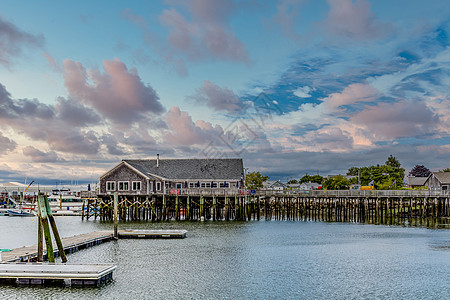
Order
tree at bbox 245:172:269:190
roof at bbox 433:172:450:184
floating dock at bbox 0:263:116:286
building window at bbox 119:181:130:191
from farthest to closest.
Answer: tree at bbox 245:172:269:190, roof at bbox 433:172:450:184, building window at bbox 119:181:130:191, floating dock at bbox 0:263:116:286

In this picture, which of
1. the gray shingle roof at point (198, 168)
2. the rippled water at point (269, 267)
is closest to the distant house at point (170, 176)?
the gray shingle roof at point (198, 168)

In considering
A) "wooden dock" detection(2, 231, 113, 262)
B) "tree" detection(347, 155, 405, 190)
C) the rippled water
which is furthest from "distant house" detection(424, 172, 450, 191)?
"wooden dock" detection(2, 231, 113, 262)

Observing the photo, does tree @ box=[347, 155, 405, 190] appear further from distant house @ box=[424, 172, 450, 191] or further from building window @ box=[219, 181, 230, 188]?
building window @ box=[219, 181, 230, 188]

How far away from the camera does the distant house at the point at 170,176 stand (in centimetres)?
6056

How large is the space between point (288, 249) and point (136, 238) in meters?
14.2

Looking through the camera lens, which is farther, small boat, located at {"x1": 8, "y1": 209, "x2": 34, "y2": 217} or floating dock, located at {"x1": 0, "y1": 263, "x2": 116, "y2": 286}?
small boat, located at {"x1": 8, "y1": 209, "x2": 34, "y2": 217}

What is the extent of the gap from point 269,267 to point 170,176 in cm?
4319

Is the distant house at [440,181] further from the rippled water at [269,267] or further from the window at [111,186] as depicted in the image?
the window at [111,186]

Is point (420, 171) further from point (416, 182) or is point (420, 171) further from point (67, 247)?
point (67, 247)

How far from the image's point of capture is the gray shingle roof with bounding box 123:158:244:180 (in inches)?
2633

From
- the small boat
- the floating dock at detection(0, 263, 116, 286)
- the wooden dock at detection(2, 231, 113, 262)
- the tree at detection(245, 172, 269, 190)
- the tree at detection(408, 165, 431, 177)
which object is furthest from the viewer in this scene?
the tree at detection(408, 165, 431, 177)

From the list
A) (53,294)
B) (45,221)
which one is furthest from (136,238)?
(53,294)

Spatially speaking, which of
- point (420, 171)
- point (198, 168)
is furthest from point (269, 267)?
point (420, 171)

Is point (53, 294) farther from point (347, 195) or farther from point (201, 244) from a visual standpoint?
point (347, 195)
